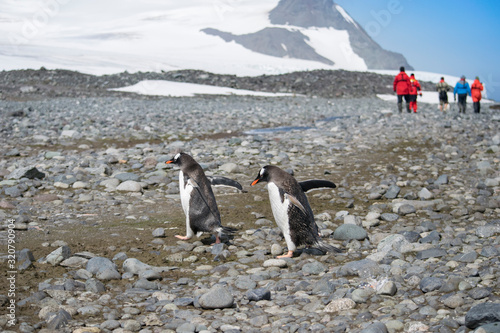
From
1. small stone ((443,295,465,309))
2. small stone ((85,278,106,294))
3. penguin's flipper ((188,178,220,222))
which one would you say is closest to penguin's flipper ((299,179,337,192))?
penguin's flipper ((188,178,220,222))

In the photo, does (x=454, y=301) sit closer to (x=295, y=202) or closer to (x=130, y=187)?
(x=295, y=202)

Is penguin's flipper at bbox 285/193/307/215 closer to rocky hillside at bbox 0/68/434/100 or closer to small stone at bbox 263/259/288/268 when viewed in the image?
small stone at bbox 263/259/288/268

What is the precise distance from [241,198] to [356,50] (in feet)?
205

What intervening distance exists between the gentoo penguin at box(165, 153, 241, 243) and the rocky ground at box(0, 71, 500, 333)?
5.4 inches

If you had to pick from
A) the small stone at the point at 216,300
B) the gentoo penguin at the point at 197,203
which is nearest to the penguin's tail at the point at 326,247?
the gentoo penguin at the point at 197,203

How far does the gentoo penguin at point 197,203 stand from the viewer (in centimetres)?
403

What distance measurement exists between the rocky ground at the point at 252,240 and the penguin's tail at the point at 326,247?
52mm

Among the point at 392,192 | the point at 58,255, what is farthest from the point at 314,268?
the point at 392,192

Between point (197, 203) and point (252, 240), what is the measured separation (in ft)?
1.78

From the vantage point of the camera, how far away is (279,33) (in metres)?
58.6

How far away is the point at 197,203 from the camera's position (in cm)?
410

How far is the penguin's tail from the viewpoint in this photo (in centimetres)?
361

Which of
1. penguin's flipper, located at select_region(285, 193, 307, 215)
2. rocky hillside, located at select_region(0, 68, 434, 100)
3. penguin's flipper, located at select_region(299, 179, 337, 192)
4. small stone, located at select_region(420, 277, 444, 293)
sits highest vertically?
rocky hillside, located at select_region(0, 68, 434, 100)

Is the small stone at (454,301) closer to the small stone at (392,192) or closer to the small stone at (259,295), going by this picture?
the small stone at (259,295)
